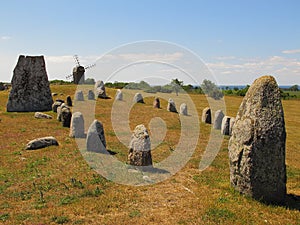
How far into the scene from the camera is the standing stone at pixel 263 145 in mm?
9969

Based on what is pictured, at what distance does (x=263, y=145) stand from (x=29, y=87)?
85.8 ft

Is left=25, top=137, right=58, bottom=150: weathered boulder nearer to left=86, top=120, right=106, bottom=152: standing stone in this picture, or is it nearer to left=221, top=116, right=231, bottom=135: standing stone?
left=86, top=120, right=106, bottom=152: standing stone

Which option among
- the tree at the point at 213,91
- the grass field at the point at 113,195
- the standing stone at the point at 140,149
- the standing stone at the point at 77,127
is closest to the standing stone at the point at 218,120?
the grass field at the point at 113,195

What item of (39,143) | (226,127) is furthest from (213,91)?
(39,143)

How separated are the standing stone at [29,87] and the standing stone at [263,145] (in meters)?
25.0

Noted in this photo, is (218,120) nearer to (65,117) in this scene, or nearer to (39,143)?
(65,117)

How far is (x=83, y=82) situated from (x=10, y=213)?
155 feet

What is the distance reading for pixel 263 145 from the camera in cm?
997

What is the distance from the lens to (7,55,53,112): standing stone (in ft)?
98.1

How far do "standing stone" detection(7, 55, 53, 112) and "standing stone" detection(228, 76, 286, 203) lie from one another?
2500 cm

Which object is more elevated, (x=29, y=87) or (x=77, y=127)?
(x=29, y=87)

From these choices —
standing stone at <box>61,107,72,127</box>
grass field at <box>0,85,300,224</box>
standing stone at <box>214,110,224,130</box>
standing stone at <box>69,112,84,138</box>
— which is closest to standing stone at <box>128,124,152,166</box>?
grass field at <box>0,85,300,224</box>

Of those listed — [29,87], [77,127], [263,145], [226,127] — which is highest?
[29,87]

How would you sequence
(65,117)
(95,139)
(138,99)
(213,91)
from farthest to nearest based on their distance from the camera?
(213,91) < (138,99) < (65,117) < (95,139)
